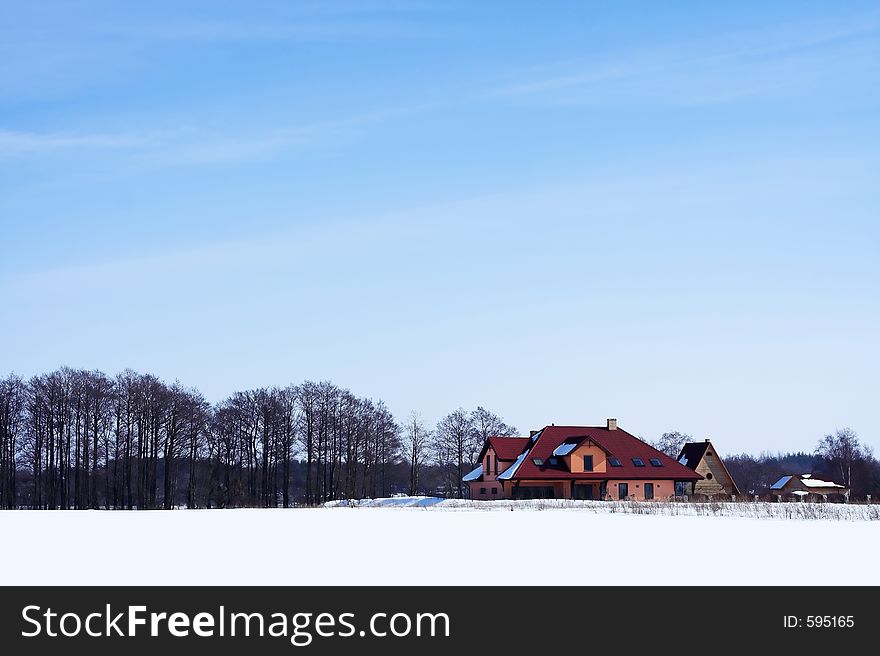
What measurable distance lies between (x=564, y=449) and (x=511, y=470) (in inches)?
154

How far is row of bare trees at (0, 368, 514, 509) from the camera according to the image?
230 ft

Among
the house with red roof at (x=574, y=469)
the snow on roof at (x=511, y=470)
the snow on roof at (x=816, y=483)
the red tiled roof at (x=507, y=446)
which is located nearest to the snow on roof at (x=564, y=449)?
the house with red roof at (x=574, y=469)

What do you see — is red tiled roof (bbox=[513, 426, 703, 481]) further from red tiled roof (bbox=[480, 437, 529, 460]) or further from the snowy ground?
the snowy ground

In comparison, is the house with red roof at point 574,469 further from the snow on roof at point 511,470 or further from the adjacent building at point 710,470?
the adjacent building at point 710,470

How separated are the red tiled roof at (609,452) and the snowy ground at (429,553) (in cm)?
3541

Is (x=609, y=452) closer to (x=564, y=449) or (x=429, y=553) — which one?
(x=564, y=449)

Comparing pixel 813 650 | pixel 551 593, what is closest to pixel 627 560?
pixel 551 593

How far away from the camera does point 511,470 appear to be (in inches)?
2630

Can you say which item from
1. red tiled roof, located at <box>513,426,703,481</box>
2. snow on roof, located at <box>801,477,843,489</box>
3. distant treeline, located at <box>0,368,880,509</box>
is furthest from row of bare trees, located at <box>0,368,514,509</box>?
snow on roof, located at <box>801,477,843,489</box>

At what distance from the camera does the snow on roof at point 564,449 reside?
218 ft

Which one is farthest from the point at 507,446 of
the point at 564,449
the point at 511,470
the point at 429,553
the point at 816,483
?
the point at 429,553

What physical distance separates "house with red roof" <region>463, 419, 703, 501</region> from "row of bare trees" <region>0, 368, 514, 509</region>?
46.3 feet

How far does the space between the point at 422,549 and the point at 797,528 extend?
43.2 feet

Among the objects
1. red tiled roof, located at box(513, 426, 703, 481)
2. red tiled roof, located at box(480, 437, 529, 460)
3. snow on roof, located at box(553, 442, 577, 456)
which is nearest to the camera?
red tiled roof, located at box(513, 426, 703, 481)
